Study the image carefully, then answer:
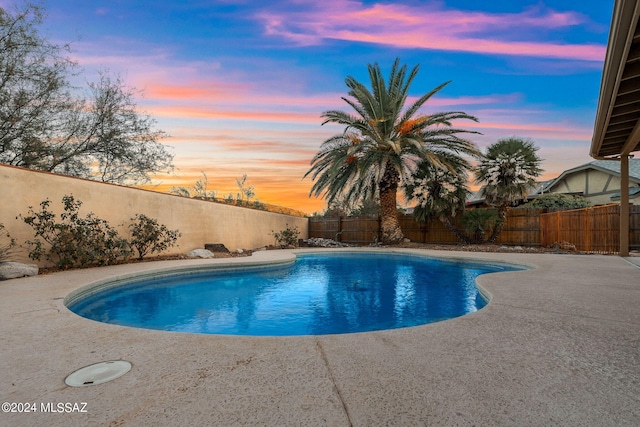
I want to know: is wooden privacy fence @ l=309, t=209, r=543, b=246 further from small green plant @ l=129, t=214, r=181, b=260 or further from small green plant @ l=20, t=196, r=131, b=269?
small green plant @ l=20, t=196, r=131, b=269

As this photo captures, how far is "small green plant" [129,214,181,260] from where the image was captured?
910 centimetres

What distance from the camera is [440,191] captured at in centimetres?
1427

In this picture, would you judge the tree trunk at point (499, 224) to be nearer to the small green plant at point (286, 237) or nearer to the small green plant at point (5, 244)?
the small green plant at point (286, 237)

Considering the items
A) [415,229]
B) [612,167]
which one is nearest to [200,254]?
[415,229]

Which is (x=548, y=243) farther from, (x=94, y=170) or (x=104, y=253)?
(x=94, y=170)

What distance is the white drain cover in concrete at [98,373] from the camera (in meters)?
1.91

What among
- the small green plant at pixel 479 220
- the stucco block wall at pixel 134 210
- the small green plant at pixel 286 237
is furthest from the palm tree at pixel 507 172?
the stucco block wall at pixel 134 210

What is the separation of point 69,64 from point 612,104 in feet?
44.6

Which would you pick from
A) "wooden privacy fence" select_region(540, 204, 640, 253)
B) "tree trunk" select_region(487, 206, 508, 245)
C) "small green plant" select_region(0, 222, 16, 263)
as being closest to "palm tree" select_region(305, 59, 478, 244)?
"tree trunk" select_region(487, 206, 508, 245)

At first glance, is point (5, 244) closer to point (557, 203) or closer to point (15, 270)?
point (15, 270)

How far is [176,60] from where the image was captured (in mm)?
9758

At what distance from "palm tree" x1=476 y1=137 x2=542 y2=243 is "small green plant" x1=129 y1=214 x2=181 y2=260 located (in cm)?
1290

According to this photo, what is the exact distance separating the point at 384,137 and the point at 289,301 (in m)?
10.3

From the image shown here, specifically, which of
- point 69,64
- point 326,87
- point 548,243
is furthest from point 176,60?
point 548,243
